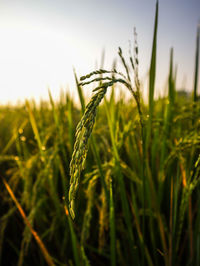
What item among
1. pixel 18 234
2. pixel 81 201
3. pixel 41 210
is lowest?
pixel 18 234

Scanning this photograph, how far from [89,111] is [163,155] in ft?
2.50

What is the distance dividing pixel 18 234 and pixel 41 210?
1.06 ft

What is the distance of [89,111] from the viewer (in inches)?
12.4

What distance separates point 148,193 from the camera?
3.01 ft

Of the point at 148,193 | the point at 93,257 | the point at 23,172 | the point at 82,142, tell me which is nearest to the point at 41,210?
the point at 23,172

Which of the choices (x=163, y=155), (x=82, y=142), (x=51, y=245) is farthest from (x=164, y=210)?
(x=82, y=142)

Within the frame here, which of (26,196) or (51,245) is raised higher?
(26,196)

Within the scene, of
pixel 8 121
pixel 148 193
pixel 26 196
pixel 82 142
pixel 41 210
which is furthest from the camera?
pixel 8 121

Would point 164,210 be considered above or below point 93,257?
above

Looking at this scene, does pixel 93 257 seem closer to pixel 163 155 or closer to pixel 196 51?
pixel 163 155

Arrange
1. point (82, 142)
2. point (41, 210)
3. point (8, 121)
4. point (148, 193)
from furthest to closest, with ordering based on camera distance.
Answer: point (8, 121), point (41, 210), point (148, 193), point (82, 142)

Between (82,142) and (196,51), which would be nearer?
(82,142)

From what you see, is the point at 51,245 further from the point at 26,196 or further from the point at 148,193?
the point at 148,193

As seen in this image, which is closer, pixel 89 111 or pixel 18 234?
pixel 89 111
